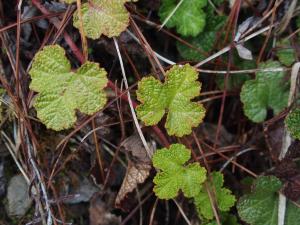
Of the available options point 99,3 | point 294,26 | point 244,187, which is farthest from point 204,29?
point 244,187

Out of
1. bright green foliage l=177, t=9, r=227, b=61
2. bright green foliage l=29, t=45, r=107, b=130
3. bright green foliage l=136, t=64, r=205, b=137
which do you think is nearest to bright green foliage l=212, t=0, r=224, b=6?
bright green foliage l=177, t=9, r=227, b=61

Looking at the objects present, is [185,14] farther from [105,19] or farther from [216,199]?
[216,199]

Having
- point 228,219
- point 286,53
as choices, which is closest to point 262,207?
point 228,219

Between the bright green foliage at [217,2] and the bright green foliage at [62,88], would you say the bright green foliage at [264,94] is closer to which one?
the bright green foliage at [217,2]

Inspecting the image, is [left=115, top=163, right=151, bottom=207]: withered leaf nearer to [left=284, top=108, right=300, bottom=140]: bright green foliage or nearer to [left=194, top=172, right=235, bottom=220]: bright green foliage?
[left=194, top=172, right=235, bottom=220]: bright green foliage

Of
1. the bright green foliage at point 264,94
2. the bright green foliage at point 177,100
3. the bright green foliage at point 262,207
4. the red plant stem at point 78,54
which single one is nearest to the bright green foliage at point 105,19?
the red plant stem at point 78,54

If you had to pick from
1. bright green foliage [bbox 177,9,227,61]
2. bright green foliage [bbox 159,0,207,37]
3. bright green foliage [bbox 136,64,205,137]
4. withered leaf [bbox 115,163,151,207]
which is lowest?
withered leaf [bbox 115,163,151,207]
